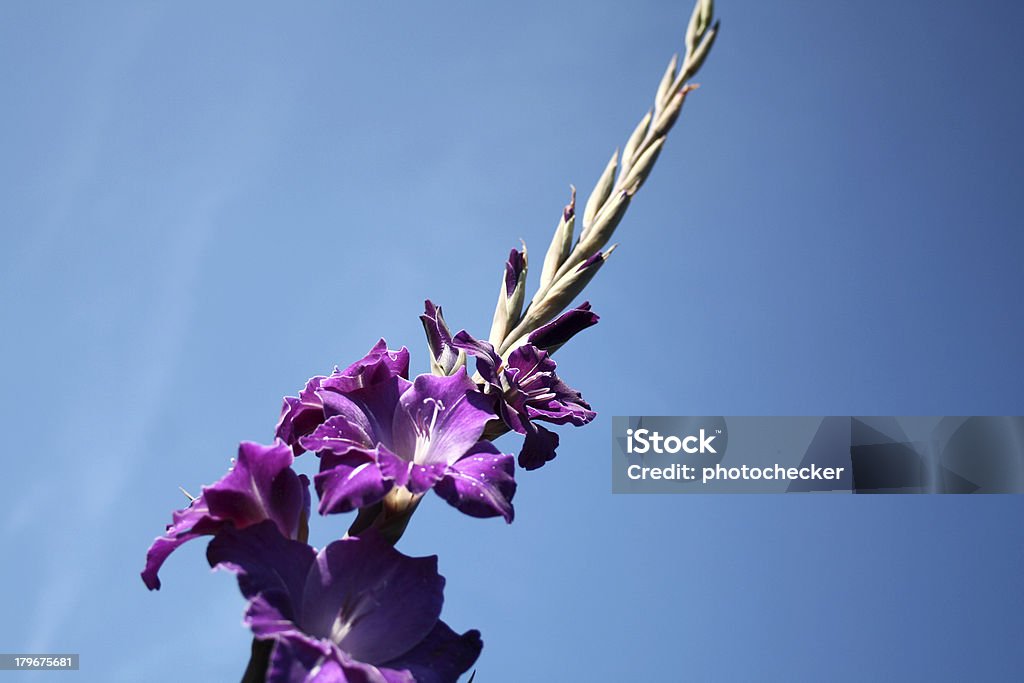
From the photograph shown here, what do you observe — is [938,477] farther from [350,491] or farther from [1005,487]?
[350,491]

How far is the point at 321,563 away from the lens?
82cm

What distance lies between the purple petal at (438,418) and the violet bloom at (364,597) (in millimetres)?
179

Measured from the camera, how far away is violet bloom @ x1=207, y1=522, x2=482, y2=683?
80 centimetres

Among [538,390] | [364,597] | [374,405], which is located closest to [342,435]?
[374,405]

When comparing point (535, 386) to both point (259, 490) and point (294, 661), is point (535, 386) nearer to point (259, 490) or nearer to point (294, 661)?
point (259, 490)

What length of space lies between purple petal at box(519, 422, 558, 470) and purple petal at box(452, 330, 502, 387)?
14 centimetres

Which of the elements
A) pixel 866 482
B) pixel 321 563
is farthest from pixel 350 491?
pixel 866 482

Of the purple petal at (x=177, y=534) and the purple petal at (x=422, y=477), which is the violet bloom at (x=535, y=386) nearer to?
the purple petal at (x=422, y=477)

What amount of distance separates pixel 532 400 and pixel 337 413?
274 mm

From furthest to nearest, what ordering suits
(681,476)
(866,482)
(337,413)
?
(866,482) → (681,476) → (337,413)

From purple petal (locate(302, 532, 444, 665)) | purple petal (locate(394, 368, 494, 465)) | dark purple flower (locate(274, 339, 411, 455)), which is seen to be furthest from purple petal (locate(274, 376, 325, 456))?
purple petal (locate(302, 532, 444, 665))

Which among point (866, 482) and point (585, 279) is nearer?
point (585, 279)

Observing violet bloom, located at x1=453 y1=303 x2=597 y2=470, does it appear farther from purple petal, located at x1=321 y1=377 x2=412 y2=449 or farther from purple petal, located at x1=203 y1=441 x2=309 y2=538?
purple petal, located at x1=203 y1=441 x2=309 y2=538

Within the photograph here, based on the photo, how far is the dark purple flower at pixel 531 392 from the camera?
1.03m
